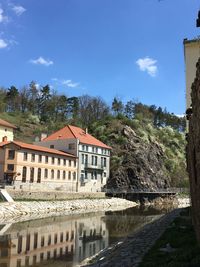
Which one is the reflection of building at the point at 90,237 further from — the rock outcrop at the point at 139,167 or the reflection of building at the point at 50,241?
the rock outcrop at the point at 139,167

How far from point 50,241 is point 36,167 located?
38093mm

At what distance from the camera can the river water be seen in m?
22.5

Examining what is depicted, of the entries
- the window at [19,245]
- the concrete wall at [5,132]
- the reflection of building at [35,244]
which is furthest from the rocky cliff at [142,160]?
the window at [19,245]

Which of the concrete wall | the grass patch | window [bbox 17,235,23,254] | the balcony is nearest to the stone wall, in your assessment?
the balcony

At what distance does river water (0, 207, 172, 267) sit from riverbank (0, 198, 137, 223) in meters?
3.12

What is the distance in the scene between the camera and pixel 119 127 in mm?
102688

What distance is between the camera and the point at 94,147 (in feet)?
274

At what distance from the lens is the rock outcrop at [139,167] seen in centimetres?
8594

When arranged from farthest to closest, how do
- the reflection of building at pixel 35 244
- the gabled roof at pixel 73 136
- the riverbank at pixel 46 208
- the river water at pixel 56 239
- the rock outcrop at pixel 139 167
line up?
1. the rock outcrop at pixel 139 167
2. the gabled roof at pixel 73 136
3. the riverbank at pixel 46 208
4. the river water at pixel 56 239
5. the reflection of building at pixel 35 244

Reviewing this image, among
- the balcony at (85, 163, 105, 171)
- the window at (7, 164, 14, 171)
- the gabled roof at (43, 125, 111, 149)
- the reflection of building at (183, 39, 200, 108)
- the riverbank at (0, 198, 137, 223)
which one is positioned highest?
the reflection of building at (183, 39, 200, 108)

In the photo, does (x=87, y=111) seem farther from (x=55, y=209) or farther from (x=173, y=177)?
(x=55, y=209)

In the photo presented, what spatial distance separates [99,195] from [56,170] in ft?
31.0

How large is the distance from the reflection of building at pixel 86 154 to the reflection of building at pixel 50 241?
37.0 meters

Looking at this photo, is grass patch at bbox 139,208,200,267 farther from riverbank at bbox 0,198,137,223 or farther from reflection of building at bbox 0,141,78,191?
reflection of building at bbox 0,141,78,191
